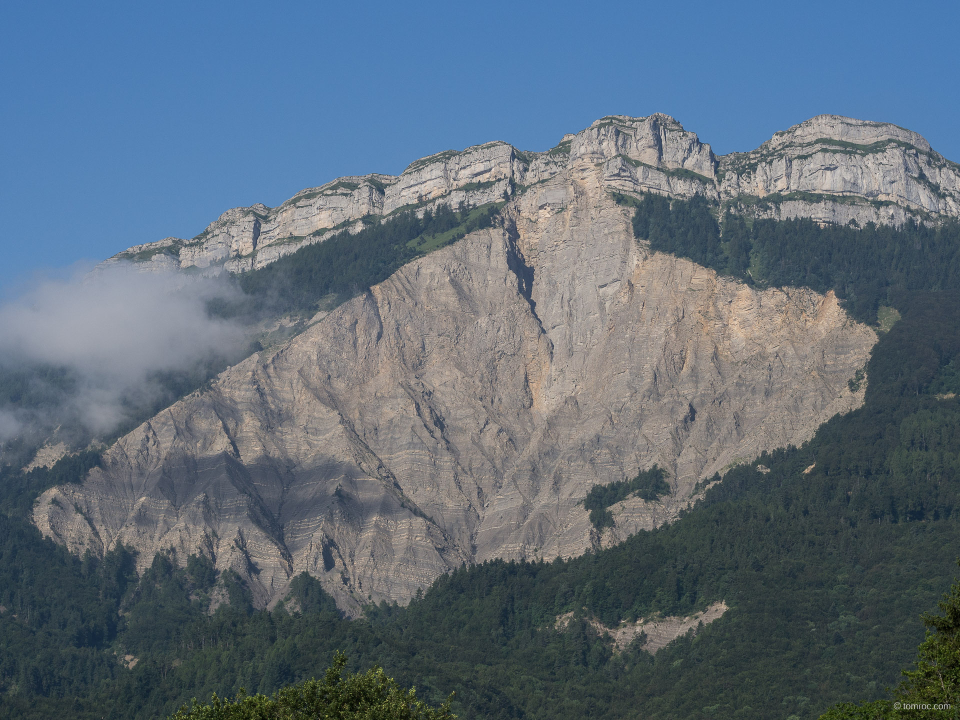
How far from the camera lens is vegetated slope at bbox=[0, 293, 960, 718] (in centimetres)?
16138

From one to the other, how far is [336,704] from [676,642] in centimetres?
10947

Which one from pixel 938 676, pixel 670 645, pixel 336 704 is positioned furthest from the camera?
pixel 670 645

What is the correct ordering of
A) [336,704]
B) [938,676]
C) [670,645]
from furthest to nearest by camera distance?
1. [670,645]
2. [336,704]
3. [938,676]

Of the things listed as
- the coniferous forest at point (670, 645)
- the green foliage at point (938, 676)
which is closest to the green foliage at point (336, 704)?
the green foliage at point (938, 676)

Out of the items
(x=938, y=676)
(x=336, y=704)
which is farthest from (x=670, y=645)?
(x=938, y=676)

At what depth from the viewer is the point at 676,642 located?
178 metres

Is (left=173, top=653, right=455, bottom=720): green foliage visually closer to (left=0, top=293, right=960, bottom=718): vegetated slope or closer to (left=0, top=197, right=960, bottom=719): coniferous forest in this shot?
(left=0, top=197, right=960, bottom=719): coniferous forest

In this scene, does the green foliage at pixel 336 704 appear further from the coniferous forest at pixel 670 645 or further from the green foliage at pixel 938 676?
the coniferous forest at pixel 670 645

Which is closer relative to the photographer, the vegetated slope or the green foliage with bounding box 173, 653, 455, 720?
the green foliage with bounding box 173, 653, 455, 720

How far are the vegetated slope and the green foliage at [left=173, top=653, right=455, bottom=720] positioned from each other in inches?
3280

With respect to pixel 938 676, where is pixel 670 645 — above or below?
above

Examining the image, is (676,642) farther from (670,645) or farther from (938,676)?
(938,676)

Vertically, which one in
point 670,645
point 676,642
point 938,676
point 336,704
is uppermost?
point 336,704

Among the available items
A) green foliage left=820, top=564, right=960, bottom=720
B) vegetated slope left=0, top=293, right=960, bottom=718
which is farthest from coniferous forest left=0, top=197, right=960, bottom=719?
green foliage left=820, top=564, right=960, bottom=720
